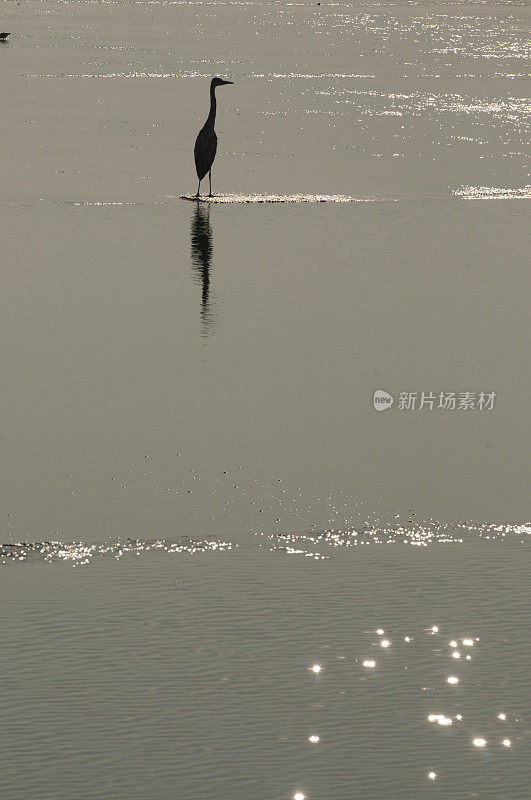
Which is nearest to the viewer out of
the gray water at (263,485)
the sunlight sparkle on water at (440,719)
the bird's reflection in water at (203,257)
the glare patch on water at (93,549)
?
the gray water at (263,485)

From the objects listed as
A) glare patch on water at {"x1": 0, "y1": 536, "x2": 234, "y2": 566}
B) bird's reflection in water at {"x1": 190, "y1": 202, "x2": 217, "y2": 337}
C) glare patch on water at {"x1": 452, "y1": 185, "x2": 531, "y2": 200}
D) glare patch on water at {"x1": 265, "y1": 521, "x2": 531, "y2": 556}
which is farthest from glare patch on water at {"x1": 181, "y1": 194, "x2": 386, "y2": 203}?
glare patch on water at {"x1": 0, "y1": 536, "x2": 234, "y2": 566}

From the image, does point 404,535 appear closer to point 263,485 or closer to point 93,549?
point 263,485

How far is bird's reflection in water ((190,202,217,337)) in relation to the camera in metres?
11.0

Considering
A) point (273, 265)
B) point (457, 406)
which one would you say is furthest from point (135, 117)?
point (457, 406)

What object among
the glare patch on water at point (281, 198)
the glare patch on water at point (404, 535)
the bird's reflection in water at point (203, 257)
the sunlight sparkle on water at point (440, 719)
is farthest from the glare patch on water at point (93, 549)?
the glare patch on water at point (281, 198)

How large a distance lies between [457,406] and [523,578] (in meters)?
2.77

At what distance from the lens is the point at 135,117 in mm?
25969

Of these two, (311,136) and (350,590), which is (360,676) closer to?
(350,590)

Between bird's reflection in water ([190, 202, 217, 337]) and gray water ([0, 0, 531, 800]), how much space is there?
0.05 metres

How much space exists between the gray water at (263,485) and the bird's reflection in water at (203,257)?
0.16 feet

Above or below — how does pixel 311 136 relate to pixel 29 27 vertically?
above

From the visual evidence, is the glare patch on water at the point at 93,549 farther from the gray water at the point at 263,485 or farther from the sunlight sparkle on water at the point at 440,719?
the sunlight sparkle on water at the point at 440,719

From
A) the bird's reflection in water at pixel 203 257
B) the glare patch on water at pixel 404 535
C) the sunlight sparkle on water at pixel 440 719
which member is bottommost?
the bird's reflection in water at pixel 203 257

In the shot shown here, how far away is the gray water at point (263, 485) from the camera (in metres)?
4.86
